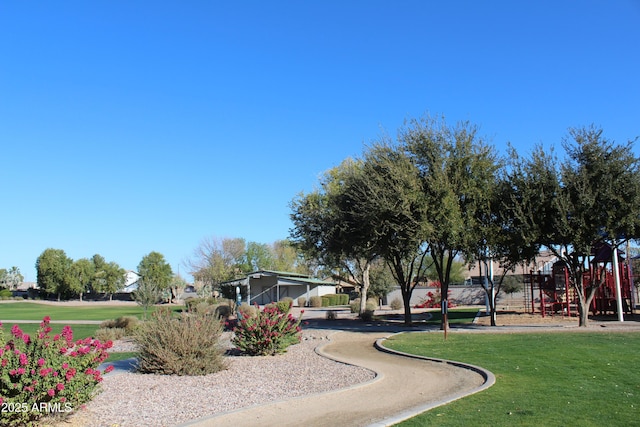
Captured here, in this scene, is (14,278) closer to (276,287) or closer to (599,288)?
(276,287)

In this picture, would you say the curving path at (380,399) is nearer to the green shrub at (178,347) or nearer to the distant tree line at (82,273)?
the green shrub at (178,347)

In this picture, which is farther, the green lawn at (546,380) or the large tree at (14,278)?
the large tree at (14,278)

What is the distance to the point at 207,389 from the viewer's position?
9812 mm

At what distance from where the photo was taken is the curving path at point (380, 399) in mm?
7557

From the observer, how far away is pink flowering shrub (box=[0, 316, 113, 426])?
6.70m

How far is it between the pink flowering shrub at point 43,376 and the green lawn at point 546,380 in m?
4.43

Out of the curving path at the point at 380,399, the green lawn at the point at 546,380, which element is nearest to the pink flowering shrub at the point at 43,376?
the curving path at the point at 380,399

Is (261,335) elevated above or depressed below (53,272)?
below

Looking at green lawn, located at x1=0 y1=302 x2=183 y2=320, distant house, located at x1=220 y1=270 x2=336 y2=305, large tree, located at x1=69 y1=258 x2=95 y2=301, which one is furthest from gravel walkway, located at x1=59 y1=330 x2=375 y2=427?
large tree, located at x1=69 y1=258 x2=95 y2=301

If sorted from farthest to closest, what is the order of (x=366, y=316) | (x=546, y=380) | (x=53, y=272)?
(x=53, y=272)
(x=366, y=316)
(x=546, y=380)

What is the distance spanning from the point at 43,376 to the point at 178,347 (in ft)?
14.9

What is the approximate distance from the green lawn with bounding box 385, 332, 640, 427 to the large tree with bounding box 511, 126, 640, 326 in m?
4.18

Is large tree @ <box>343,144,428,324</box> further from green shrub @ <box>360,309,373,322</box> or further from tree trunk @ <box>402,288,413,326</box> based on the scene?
green shrub @ <box>360,309,373,322</box>

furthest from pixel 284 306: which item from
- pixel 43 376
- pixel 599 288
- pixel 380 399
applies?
pixel 599 288
